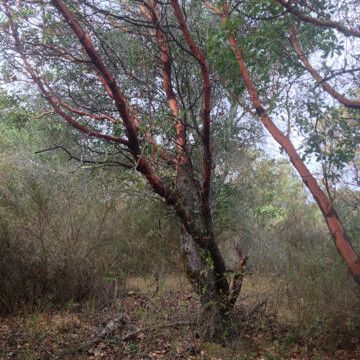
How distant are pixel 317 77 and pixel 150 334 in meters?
4.25

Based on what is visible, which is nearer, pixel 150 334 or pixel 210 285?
pixel 150 334

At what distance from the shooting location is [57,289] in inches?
252

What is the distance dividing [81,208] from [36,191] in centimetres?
78

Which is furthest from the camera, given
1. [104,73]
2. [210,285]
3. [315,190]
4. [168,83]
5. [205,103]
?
[168,83]

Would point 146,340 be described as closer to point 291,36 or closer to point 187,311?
point 187,311

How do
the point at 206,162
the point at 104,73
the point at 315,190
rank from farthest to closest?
the point at 315,190, the point at 206,162, the point at 104,73

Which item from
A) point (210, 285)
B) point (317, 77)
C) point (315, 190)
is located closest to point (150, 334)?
point (210, 285)

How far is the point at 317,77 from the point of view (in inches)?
250

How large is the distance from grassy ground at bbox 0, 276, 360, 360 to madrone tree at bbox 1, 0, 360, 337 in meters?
0.35

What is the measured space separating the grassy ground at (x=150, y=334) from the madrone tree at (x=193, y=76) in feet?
1.14

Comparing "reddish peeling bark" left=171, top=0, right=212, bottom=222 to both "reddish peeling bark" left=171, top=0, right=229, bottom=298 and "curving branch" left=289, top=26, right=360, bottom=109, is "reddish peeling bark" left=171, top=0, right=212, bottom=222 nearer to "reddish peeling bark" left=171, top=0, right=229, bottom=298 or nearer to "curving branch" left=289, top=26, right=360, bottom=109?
"reddish peeling bark" left=171, top=0, right=229, bottom=298

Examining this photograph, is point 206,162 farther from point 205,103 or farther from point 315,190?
point 315,190

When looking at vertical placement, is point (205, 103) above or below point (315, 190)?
above

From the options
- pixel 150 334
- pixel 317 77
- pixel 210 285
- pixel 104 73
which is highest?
pixel 317 77
